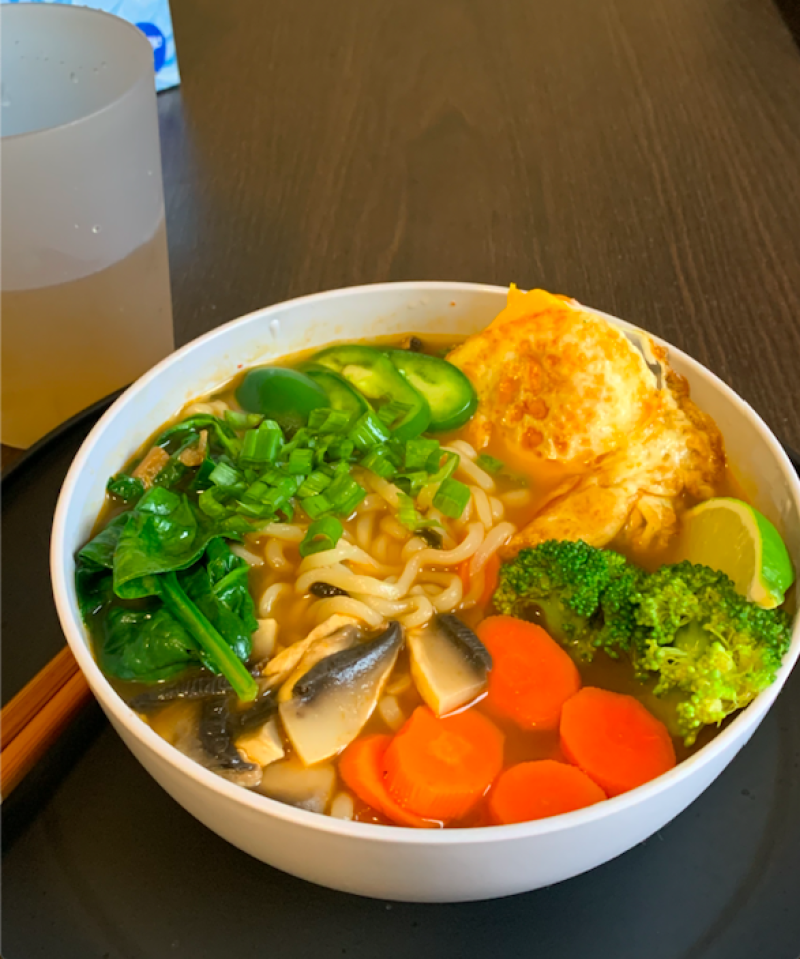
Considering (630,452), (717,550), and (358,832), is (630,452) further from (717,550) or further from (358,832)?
(358,832)

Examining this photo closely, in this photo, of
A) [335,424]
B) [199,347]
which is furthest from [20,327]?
[335,424]

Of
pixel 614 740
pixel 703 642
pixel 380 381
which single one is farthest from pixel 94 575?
pixel 703 642

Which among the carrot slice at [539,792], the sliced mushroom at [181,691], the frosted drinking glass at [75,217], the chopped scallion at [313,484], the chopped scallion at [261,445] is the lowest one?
the carrot slice at [539,792]

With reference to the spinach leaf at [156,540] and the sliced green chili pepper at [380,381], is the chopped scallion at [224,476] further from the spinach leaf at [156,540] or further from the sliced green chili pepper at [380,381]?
the sliced green chili pepper at [380,381]

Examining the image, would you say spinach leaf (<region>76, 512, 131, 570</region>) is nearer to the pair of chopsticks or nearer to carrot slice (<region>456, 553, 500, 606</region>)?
the pair of chopsticks


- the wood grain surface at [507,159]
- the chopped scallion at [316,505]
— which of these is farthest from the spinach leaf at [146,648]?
the wood grain surface at [507,159]

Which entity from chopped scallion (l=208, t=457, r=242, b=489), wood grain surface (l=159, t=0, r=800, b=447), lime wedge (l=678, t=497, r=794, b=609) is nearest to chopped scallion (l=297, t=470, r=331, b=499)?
chopped scallion (l=208, t=457, r=242, b=489)
